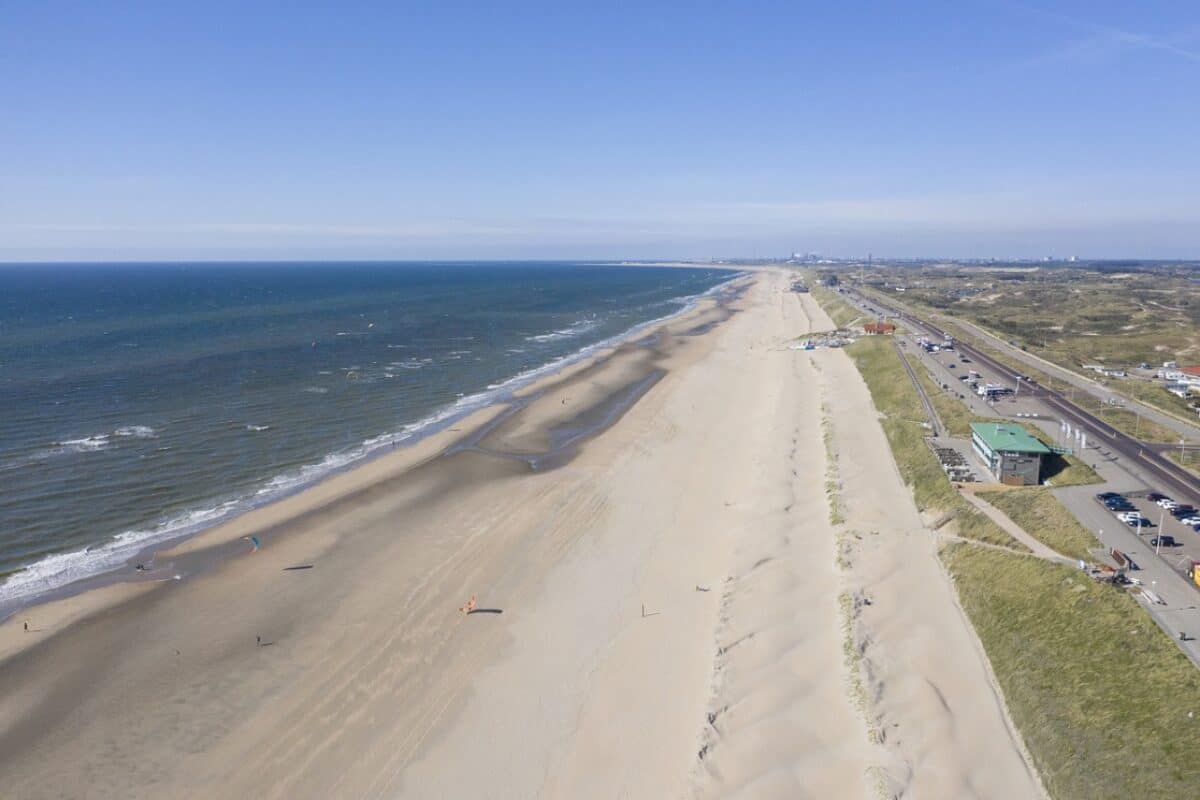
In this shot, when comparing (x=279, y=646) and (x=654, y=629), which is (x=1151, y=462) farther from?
(x=279, y=646)

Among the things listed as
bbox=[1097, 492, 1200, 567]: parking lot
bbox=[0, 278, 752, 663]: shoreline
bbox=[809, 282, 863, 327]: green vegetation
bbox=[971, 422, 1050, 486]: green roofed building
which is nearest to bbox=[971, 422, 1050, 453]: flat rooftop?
bbox=[971, 422, 1050, 486]: green roofed building

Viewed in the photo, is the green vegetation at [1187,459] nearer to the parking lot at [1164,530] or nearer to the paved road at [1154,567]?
the parking lot at [1164,530]

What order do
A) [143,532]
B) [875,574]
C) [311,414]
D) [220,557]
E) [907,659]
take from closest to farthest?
1. [907,659]
2. [875,574]
3. [220,557]
4. [143,532]
5. [311,414]

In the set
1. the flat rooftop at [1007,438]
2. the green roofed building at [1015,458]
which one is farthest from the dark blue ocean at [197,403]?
the green roofed building at [1015,458]

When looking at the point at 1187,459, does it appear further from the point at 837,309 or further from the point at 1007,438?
the point at 837,309

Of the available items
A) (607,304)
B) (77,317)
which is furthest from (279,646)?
(607,304)

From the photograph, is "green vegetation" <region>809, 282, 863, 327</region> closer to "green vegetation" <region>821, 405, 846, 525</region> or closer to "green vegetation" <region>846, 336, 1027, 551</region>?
"green vegetation" <region>846, 336, 1027, 551</region>
